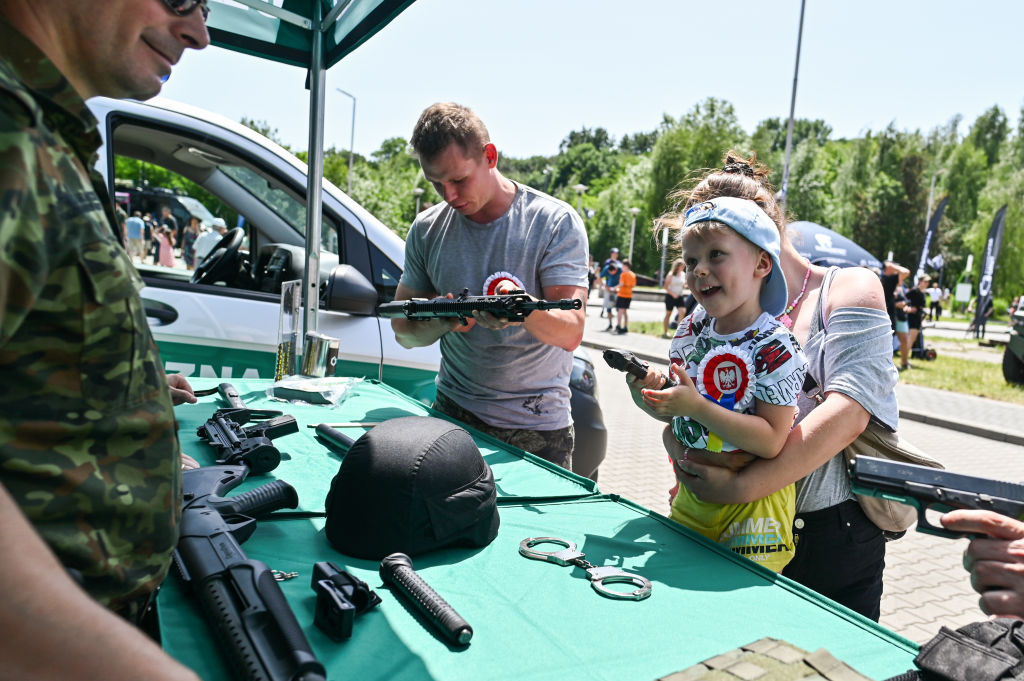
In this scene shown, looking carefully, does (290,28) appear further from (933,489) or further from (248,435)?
(933,489)

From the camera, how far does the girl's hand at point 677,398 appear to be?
1622 millimetres

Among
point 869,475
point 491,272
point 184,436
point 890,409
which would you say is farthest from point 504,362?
point 869,475

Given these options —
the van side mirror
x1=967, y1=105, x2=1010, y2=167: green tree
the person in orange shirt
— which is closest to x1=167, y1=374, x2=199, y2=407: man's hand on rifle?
the van side mirror

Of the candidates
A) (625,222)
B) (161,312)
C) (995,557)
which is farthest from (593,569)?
(625,222)

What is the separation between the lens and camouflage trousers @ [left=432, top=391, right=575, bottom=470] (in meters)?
2.68

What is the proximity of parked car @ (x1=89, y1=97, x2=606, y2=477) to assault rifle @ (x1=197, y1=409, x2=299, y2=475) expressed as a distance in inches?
46.8

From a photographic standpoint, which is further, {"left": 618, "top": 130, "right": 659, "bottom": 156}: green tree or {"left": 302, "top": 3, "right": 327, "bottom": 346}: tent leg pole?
{"left": 618, "top": 130, "right": 659, "bottom": 156}: green tree

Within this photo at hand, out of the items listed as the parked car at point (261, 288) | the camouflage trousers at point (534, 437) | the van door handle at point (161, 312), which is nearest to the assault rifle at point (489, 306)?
the camouflage trousers at point (534, 437)

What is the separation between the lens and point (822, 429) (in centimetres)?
174

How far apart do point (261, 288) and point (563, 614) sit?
337cm

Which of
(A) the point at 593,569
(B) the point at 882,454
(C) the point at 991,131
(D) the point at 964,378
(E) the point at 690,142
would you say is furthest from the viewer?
(C) the point at 991,131

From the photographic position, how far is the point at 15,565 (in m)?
0.66

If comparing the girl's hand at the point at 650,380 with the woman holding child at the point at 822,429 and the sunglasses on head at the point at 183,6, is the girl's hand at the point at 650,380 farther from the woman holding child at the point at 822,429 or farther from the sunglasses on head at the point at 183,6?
the sunglasses on head at the point at 183,6

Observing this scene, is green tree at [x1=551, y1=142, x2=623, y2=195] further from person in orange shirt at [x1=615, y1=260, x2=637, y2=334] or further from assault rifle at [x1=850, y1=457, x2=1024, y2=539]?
assault rifle at [x1=850, y1=457, x2=1024, y2=539]
